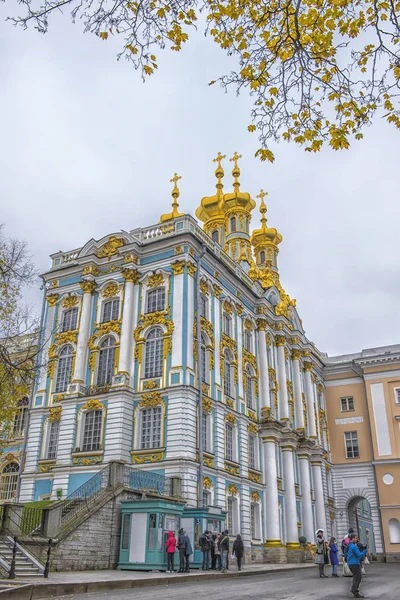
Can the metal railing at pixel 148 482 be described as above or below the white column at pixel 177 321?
below

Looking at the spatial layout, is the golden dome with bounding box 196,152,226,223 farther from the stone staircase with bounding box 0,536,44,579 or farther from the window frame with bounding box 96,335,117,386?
the stone staircase with bounding box 0,536,44,579

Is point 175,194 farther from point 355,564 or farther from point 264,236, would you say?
point 355,564

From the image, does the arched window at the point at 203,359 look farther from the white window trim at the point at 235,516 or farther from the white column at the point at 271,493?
the white column at the point at 271,493

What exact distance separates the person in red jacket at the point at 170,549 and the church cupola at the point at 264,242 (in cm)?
3179

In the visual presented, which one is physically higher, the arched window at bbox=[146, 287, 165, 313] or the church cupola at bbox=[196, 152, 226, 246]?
the church cupola at bbox=[196, 152, 226, 246]

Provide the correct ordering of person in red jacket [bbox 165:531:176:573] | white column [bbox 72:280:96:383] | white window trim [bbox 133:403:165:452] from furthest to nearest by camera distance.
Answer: white column [bbox 72:280:96:383], white window trim [bbox 133:403:165:452], person in red jacket [bbox 165:531:176:573]

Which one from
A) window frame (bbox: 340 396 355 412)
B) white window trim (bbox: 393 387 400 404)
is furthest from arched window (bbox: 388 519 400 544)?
window frame (bbox: 340 396 355 412)

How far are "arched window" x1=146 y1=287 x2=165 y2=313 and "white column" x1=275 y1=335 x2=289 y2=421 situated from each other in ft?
38.9

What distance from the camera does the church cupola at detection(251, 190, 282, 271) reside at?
48094 millimetres

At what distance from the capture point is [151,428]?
25781 mm

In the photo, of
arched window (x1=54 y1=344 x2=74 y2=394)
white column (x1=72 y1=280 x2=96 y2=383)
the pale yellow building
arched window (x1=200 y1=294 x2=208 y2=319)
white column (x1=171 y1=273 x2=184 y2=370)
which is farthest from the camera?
the pale yellow building

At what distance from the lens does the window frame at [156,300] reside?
28125mm

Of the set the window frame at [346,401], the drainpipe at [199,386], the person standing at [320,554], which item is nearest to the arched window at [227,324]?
the drainpipe at [199,386]

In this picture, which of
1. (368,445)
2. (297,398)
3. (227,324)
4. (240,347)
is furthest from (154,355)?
(368,445)
